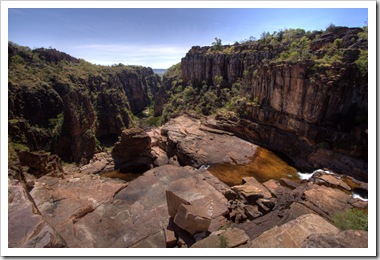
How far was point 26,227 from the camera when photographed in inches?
Result: 300

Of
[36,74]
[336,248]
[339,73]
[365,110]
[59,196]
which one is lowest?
[59,196]

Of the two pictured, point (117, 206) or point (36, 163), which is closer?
point (117, 206)

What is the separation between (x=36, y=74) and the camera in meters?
46.8

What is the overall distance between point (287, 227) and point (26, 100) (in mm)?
46222

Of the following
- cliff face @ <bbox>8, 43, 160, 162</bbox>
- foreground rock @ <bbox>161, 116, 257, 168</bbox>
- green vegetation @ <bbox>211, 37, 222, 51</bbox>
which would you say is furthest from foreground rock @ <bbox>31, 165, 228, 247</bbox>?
green vegetation @ <bbox>211, 37, 222, 51</bbox>

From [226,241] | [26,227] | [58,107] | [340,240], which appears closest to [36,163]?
[26,227]

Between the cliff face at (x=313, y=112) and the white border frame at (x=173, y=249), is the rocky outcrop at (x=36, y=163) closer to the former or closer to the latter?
the white border frame at (x=173, y=249)

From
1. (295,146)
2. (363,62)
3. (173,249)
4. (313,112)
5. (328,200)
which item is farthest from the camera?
(295,146)

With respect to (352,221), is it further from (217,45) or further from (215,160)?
(217,45)

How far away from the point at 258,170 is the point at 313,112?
889cm

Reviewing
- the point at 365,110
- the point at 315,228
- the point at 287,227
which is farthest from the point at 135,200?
the point at 365,110

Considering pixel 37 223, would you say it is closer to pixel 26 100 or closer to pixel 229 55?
pixel 26 100

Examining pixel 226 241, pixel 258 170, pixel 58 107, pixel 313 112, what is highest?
pixel 58 107

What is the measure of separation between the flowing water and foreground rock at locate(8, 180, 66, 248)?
15.0 m
